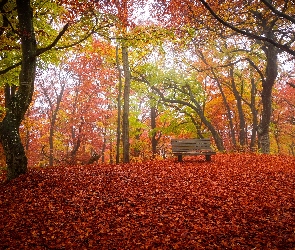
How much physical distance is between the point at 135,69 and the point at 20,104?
11.1 m

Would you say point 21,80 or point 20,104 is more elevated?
point 21,80

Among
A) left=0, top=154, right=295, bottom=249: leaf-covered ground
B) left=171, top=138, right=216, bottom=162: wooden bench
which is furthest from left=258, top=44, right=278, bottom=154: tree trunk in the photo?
left=0, top=154, right=295, bottom=249: leaf-covered ground

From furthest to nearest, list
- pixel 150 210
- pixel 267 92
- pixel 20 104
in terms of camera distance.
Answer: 1. pixel 267 92
2. pixel 20 104
3. pixel 150 210

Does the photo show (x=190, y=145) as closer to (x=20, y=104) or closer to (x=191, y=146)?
(x=191, y=146)

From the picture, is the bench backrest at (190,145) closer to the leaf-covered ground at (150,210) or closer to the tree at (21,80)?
the leaf-covered ground at (150,210)

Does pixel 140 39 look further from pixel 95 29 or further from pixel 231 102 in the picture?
pixel 231 102

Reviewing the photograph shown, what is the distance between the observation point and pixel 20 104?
902cm

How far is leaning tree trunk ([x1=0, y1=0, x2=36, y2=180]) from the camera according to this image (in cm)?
862

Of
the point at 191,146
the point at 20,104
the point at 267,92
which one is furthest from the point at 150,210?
the point at 267,92

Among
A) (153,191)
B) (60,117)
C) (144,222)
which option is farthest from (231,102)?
(144,222)

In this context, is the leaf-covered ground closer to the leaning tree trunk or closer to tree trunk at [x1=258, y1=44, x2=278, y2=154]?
the leaning tree trunk

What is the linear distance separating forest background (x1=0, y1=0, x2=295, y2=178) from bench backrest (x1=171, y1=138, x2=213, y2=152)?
2.52 metres

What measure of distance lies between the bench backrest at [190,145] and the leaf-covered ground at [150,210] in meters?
2.58

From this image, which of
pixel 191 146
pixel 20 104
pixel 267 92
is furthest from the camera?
pixel 267 92
